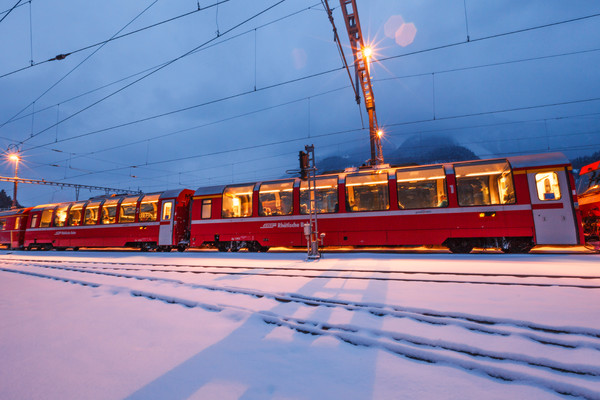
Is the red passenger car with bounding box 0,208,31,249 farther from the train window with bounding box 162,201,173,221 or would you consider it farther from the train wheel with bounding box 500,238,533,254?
the train wheel with bounding box 500,238,533,254

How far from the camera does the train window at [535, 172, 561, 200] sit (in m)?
8.69

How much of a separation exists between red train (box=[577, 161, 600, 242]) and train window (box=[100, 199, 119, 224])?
21.9 meters

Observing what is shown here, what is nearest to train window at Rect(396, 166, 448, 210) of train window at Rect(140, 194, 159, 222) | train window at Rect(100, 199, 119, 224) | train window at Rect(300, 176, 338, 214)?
train window at Rect(300, 176, 338, 214)

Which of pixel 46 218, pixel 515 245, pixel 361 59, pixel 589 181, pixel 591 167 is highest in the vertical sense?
pixel 361 59

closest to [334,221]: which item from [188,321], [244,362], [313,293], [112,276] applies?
[313,293]

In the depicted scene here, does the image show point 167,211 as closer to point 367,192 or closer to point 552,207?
point 367,192

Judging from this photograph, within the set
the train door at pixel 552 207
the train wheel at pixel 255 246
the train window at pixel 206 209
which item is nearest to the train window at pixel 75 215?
the train window at pixel 206 209

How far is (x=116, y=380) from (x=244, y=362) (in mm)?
887

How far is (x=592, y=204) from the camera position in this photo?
9062 mm

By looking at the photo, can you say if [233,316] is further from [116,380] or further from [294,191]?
[294,191]

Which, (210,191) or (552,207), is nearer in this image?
(552,207)

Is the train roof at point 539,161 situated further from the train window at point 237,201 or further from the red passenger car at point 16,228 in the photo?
the red passenger car at point 16,228

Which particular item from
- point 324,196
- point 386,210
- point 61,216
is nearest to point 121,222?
point 61,216

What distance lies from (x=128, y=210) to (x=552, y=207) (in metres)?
19.3
